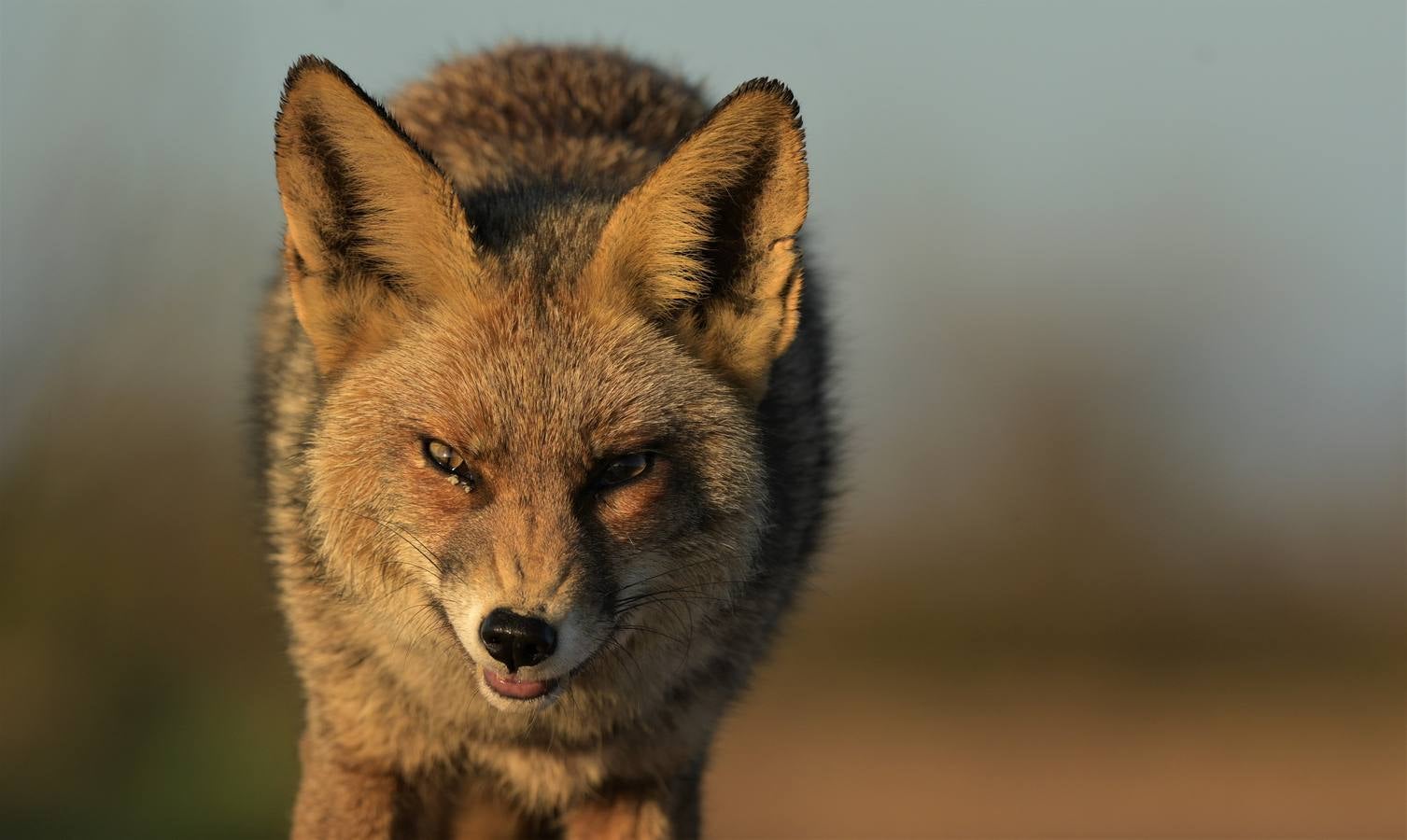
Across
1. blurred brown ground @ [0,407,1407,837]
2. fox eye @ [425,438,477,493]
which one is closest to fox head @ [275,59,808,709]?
fox eye @ [425,438,477,493]

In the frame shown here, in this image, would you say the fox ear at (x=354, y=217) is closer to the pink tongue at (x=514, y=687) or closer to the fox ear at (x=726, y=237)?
the fox ear at (x=726, y=237)

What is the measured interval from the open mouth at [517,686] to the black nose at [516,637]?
22 centimetres

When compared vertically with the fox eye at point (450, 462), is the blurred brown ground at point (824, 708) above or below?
below

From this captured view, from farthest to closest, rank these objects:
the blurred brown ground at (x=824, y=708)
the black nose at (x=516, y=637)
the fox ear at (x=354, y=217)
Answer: the blurred brown ground at (x=824, y=708) < the fox ear at (x=354, y=217) < the black nose at (x=516, y=637)

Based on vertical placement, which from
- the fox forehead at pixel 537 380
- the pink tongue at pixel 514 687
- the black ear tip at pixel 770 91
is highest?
the black ear tip at pixel 770 91

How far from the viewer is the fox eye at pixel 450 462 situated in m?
4.48

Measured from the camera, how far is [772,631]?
19.6ft

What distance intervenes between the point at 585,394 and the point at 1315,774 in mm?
13430

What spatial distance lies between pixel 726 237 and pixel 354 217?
1.21 metres

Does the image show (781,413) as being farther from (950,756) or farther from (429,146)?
(950,756)

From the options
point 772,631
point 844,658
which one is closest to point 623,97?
point 772,631

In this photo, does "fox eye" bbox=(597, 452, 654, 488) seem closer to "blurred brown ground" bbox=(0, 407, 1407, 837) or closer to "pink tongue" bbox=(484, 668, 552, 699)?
"pink tongue" bbox=(484, 668, 552, 699)

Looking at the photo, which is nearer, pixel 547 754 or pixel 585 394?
pixel 585 394

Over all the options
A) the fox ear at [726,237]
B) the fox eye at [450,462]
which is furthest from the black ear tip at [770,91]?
the fox eye at [450,462]
